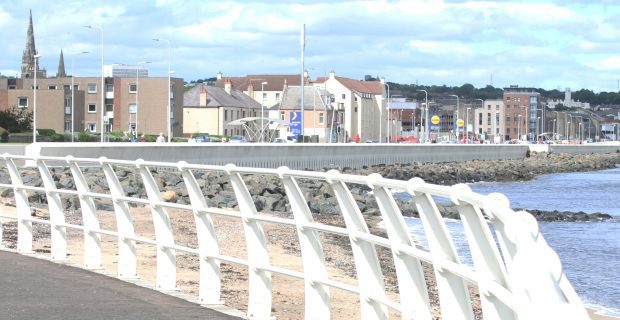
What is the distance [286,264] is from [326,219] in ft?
44.3

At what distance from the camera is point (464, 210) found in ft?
15.2

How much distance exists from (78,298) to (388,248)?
3.00m

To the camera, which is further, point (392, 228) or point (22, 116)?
point (22, 116)

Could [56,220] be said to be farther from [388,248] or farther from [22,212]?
[388,248]

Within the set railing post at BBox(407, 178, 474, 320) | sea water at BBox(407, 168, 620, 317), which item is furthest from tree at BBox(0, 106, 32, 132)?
railing post at BBox(407, 178, 474, 320)

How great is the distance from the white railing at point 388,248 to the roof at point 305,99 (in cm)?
15148

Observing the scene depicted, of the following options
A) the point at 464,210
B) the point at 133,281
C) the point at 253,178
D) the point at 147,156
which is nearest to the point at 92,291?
the point at 133,281

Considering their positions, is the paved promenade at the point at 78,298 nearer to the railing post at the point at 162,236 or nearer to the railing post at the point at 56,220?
the railing post at the point at 162,236

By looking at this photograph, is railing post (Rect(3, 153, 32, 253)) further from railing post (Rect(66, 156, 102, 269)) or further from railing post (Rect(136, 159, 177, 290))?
railing post (Rect(136, 159, 177, 290))

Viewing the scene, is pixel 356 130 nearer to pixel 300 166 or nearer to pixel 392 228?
pixel 300 166

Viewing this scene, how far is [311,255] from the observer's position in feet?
25.8

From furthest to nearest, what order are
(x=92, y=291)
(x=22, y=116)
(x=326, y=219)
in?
(x=22, y=116)
(x=326, y=219)
(x=92, y=291)

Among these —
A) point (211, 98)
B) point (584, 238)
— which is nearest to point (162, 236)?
point (584, 238)

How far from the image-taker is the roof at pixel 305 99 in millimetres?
164250
